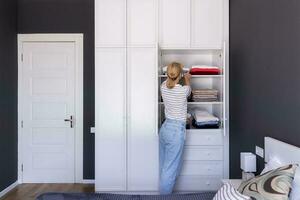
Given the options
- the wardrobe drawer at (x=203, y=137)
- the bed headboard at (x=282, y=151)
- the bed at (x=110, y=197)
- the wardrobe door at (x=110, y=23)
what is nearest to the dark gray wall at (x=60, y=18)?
the wardrobe door at (x=110, y=23)

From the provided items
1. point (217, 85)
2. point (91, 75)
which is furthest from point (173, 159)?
point (91, 75)

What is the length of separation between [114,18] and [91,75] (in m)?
1.16

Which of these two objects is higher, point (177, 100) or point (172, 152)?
point (177, 100)

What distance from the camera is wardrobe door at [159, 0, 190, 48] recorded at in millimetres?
4062

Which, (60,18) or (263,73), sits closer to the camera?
(263,73)

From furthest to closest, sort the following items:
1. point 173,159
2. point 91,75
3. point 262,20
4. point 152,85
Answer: point 91,75 < point 152,85 < point 173,159 < point 262,20

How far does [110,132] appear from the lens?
406 cm

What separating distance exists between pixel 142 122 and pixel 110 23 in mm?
1296

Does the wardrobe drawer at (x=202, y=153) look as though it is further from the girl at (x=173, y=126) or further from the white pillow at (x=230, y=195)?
the white pillow at (x=230, y=195)

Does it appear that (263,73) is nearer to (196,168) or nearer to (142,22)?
(196,168)

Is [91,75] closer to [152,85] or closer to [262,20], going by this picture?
[152,85]

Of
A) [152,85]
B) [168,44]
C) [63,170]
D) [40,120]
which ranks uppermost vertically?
[168,44]

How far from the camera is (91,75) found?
16.1 ft

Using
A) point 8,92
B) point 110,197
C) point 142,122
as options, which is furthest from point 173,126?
point 8,92
